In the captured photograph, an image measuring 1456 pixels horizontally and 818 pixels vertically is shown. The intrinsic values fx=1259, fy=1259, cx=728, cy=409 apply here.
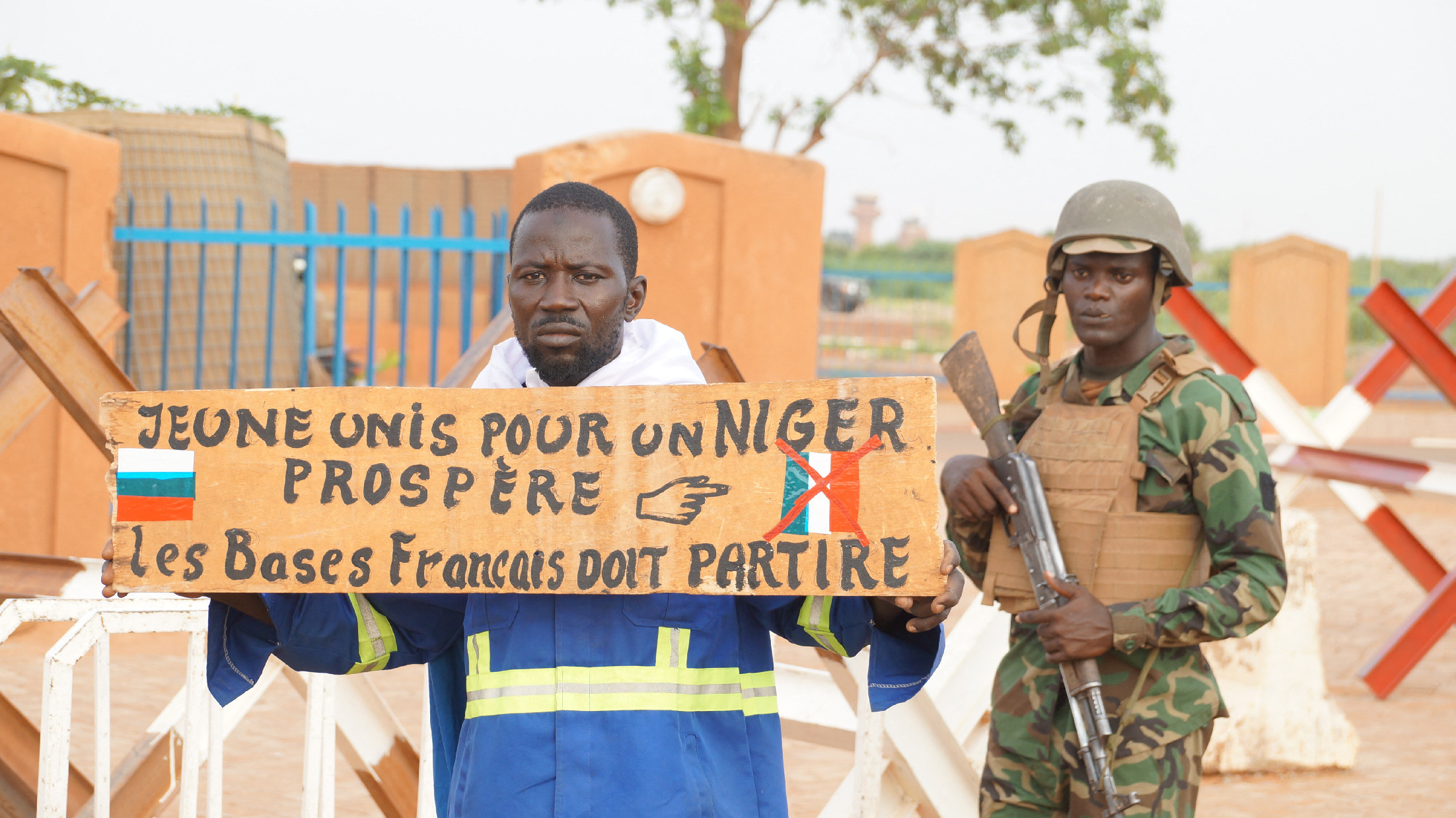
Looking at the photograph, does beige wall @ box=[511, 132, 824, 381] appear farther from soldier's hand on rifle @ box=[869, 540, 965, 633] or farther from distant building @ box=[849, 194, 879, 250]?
distant building @ box=[849, 194, 879, 250]

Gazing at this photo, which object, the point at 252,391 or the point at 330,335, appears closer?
the point at 252,391

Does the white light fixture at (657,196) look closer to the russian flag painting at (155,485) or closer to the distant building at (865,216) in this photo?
the russian flag painting at (155,485)

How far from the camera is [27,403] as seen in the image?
330cm

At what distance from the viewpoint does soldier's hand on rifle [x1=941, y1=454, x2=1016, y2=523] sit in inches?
108

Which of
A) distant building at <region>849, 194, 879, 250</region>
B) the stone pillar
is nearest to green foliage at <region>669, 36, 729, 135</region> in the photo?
the stone pillar

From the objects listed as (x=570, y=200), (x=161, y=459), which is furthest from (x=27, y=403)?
(x=570, y=200)

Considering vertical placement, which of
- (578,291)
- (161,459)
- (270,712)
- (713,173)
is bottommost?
(270,712)

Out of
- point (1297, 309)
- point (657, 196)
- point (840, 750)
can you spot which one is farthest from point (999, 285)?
point (840, 750)

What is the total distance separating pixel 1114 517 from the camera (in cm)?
264

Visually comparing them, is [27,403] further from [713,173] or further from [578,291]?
[713,173]

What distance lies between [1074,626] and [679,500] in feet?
3.52

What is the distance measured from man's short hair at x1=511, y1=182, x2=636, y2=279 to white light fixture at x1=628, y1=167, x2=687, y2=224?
4.63 metres

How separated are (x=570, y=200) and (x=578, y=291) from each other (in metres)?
0.15

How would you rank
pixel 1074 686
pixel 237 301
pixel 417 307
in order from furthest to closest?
pixel 417 307 → pixel 237 301 → pixel 1074 686
